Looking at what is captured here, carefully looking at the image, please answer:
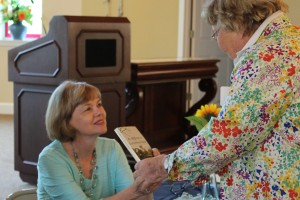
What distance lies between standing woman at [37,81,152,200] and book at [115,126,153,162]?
0.19 m

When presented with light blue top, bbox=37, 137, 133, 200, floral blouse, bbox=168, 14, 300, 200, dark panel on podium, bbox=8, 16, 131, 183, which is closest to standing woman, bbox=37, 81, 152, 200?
light blue top, bbox=37, 137, 133, 200

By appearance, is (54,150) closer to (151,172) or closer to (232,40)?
(151,172)

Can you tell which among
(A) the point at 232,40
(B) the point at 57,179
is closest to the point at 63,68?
(B) the point at 57,179

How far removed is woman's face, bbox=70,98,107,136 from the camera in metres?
1.98

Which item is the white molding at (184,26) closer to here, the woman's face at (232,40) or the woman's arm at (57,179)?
the woman's arm at (57,179)

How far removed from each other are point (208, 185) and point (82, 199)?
0.71 m

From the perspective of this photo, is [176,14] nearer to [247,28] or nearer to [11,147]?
[11,147]

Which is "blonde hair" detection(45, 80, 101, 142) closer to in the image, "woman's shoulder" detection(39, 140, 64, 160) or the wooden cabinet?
"woman's shoulder" detection(39, 140, 64, 160)

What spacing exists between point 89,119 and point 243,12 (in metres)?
0.79

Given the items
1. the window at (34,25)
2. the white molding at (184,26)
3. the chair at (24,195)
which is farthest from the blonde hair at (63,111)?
the window at (34,25)

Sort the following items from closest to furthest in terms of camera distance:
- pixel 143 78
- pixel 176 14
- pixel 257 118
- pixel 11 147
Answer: pixel 257 118 → pixel 143 78 → pixel 11 147 → pixel 176 14

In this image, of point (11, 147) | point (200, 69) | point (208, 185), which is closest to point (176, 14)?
point (200, 69)

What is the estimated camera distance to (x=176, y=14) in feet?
21.9

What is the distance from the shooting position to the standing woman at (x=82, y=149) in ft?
6.25
